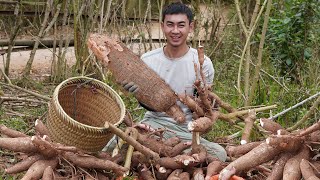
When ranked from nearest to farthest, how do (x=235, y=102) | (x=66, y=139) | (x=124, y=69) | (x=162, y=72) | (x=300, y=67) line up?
(x=66, y=139), (x=124, y=69), (x=162, y=72), (x=235, y=102), (x=300, y=67)

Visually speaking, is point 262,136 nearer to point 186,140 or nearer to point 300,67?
point 186,140

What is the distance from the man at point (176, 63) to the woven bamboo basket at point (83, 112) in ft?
0.78

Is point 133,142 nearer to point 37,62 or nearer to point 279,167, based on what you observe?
point 279,167

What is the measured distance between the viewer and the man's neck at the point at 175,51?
3.13m

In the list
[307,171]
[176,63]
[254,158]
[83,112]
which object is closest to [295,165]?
[307,171]

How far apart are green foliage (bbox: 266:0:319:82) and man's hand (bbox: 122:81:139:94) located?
8.18 feet

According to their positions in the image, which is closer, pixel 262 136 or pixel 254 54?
pixel 262 136

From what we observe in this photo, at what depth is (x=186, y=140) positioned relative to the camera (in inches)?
115

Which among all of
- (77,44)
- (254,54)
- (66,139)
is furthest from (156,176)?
(254,54)

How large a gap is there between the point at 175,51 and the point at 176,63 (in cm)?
7

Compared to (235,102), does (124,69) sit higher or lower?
higher

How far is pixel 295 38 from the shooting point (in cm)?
520

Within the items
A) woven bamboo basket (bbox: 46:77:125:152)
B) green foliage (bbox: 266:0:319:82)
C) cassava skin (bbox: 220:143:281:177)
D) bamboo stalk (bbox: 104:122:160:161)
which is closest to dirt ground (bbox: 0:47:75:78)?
green foliage (bbox: 266:0:319:82)

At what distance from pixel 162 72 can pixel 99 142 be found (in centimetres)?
72
